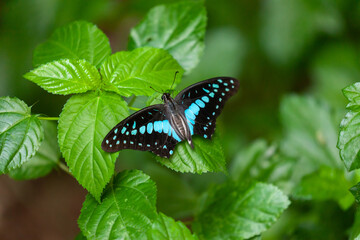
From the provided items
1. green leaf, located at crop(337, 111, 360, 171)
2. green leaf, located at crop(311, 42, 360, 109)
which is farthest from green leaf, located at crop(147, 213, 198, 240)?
green leaf, located at crop(311, 42, 360, 109)

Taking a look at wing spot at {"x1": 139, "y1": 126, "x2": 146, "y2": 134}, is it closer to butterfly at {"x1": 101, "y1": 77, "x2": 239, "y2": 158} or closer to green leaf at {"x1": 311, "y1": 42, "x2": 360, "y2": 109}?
butterfly at {"x1": 101, "y1": 77, "x2": 239, "y2": 158}

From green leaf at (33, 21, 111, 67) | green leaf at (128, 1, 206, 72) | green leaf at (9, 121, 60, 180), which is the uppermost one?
green leaf at (33, 21, 111, 67)

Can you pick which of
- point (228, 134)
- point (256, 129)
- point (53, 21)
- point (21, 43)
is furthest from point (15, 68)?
point (256, 129)

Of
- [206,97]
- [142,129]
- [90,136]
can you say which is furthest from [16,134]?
[206,97]

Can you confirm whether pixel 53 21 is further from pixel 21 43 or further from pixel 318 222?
pixel 318 222

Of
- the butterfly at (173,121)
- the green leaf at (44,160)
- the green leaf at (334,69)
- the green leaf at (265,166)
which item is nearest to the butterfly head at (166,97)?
the butterfly at (173,121)

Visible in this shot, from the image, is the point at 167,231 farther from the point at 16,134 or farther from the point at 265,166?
the point at 265,166
